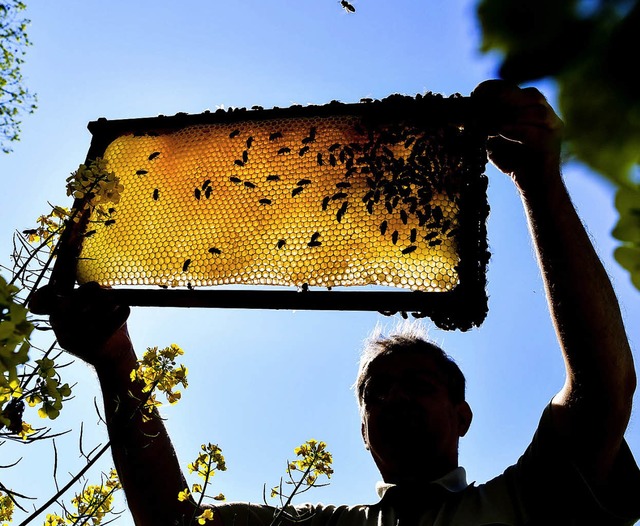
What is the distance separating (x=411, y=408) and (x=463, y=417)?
42cm

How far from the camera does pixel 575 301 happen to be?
101 inches

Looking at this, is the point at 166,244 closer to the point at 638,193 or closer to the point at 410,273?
the point at 410,273

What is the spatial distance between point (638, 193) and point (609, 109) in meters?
0.06

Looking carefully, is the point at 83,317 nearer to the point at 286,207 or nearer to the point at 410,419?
the point at 286,207

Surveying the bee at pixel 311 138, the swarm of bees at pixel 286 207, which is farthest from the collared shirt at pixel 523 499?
the bee at pixel 311 138

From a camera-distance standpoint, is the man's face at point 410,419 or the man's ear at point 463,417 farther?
the man's ear at point 463,417

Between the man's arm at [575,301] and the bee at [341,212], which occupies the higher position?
the bee at [341,212]

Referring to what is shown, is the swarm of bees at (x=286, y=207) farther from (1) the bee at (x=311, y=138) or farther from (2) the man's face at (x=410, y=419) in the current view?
(2) the man's face at (x=410, y=419)

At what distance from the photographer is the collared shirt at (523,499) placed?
2.57 m

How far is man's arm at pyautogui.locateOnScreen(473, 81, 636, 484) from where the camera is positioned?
254cm

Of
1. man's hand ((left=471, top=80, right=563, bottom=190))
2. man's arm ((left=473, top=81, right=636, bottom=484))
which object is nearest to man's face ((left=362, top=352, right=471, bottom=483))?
man's arm ((left=473, top=81, right=636, bottom=484))

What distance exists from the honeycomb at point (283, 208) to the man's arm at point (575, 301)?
35 centimetres

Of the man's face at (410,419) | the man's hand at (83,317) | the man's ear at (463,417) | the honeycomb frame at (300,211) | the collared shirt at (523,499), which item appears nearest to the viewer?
the collared shirt at (523,499)

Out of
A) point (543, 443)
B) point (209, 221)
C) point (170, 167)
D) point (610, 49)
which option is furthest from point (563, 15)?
point (170, 167)
